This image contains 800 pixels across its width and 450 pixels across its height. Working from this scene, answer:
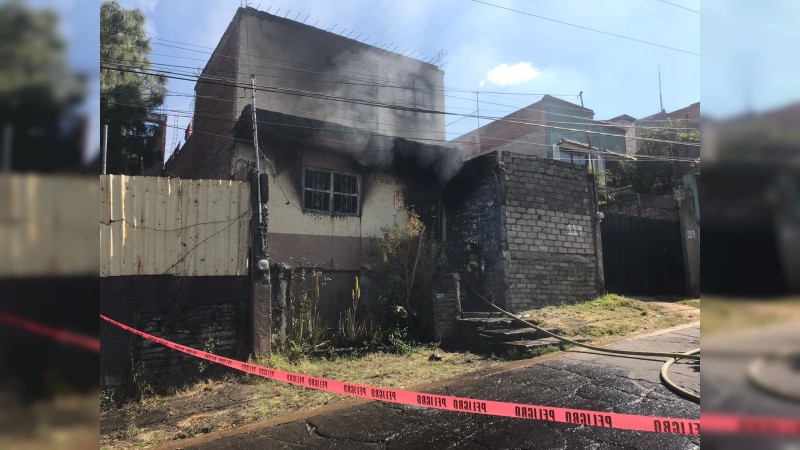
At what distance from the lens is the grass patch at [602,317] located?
3311 mm

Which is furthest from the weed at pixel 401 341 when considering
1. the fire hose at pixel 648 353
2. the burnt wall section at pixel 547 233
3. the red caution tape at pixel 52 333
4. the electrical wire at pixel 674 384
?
the red caution tape at pixel 52 333

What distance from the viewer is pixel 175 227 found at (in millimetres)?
3293

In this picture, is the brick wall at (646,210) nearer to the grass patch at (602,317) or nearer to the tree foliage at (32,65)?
the grass patch at (602,317)

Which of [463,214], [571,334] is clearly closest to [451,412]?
[571,334]

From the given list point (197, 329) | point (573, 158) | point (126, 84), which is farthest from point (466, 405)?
point (126, 84)

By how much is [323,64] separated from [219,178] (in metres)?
1.15

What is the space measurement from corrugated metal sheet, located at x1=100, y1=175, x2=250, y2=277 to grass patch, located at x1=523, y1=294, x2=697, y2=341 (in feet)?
7.92

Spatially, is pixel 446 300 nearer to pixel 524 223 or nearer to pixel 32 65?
pixel 524 223

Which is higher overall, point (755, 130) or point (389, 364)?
point (755, 130)

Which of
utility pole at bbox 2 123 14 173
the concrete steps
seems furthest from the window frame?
utility pole at bbox 2 123 14 173

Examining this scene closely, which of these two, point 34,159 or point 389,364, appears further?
point 389,364

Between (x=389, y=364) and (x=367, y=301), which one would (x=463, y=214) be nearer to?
(x=367, y=301)

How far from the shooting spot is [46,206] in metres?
0.96

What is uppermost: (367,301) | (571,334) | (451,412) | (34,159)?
(34,159)
